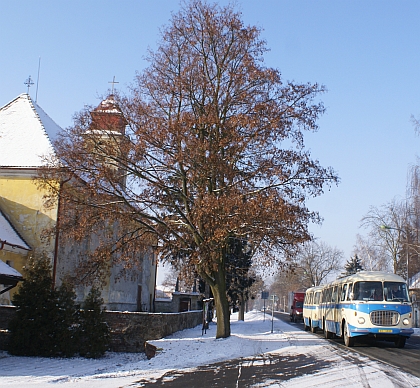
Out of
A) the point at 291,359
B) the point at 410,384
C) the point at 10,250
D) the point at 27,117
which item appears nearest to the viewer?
the point at 410,384

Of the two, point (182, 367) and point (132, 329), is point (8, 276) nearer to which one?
point (132, 329)

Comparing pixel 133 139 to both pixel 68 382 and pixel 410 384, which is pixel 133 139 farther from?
pixel 410 384

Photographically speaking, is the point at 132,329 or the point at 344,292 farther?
the point at 344,292

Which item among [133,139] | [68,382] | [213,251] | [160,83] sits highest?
[160,83]

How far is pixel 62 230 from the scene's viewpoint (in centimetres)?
2180

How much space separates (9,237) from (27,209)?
8.66 feet

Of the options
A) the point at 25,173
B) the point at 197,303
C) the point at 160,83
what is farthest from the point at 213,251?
the point at 197,303

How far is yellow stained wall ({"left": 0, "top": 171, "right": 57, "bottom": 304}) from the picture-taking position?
27234 mm

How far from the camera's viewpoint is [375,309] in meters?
20.4

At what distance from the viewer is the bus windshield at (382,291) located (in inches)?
821

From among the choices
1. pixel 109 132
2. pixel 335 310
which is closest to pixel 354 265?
pixel 335 310

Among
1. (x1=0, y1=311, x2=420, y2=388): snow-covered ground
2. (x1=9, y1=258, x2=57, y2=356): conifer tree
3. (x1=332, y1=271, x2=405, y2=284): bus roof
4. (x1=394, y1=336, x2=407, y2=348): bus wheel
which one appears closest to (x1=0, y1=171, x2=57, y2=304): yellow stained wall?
(x1=9, y1=258, x2=57, y2=356): conifer tree

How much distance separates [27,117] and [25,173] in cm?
518

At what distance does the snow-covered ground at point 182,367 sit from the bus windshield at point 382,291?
244 cm
